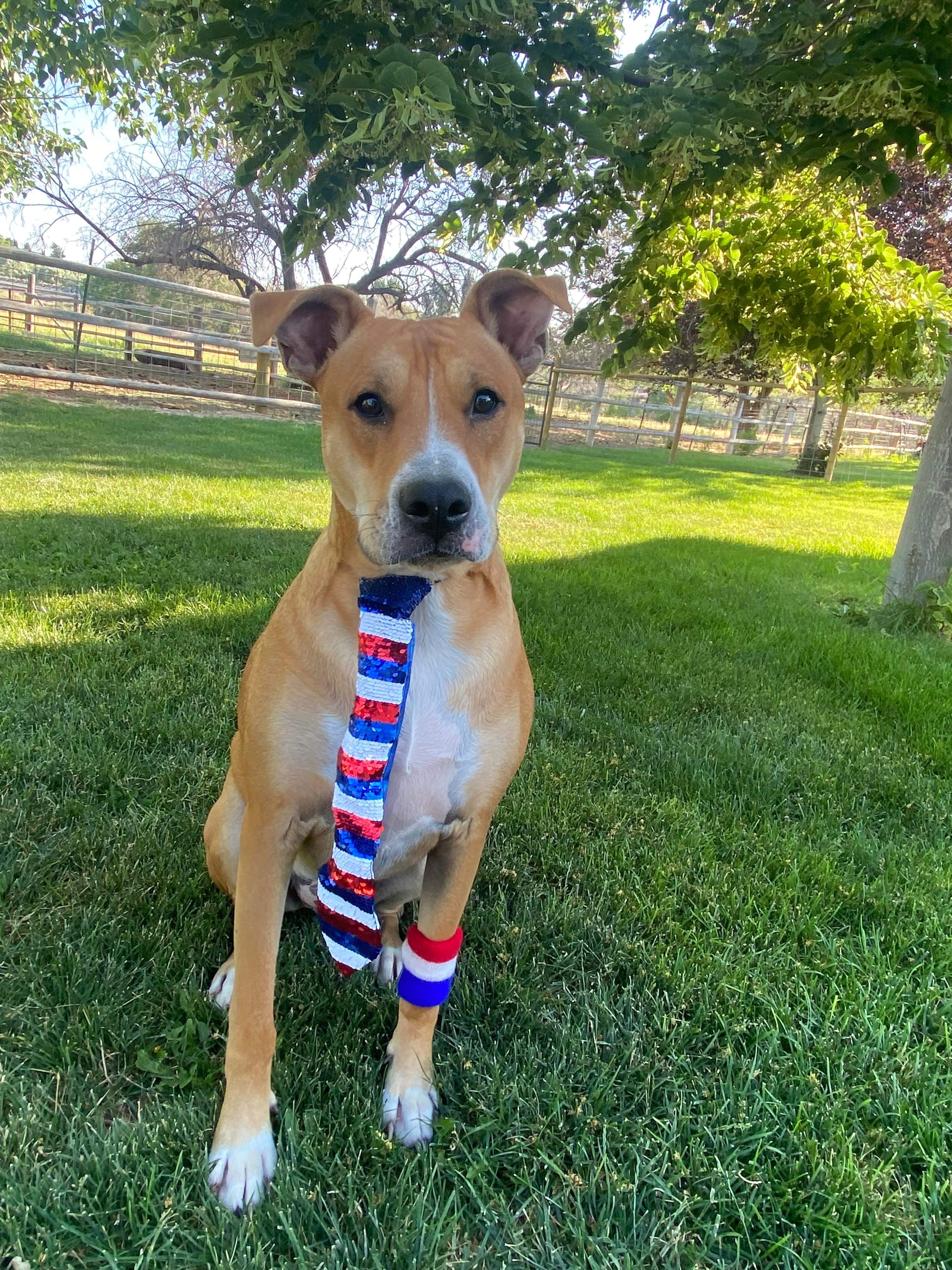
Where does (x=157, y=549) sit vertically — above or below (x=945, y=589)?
below

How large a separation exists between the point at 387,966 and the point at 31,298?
73.4ft

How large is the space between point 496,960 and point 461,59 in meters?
3.31

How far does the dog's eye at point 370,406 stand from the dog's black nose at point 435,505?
1.14 feet

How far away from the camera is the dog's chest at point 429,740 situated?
1912mm

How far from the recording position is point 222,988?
7.00ft

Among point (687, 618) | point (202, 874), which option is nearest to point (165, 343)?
point (687, 618)

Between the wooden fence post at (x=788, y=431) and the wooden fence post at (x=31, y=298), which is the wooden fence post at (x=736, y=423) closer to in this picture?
the wooden fence post at (x=788, y=431)

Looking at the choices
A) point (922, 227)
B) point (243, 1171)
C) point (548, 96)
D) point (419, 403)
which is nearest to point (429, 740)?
point (419, 403)

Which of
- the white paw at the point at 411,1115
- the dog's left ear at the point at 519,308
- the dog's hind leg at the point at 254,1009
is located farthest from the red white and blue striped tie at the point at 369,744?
the dog's left ear at the point at 519,308

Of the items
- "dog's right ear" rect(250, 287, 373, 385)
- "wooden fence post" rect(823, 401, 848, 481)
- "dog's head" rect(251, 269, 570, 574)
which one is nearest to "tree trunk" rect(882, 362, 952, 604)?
"dog's head" rect(251, 269, 570, 574)

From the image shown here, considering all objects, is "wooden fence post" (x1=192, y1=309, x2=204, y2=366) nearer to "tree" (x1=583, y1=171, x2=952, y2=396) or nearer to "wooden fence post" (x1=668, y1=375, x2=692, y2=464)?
"wooden fence post" (x1=668, y1=375, x2=692, y2=464)

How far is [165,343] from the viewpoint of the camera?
64.5 feet

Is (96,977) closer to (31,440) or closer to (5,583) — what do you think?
(5,583)

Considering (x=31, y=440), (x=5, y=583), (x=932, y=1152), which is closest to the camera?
(x=932, y=1152)
